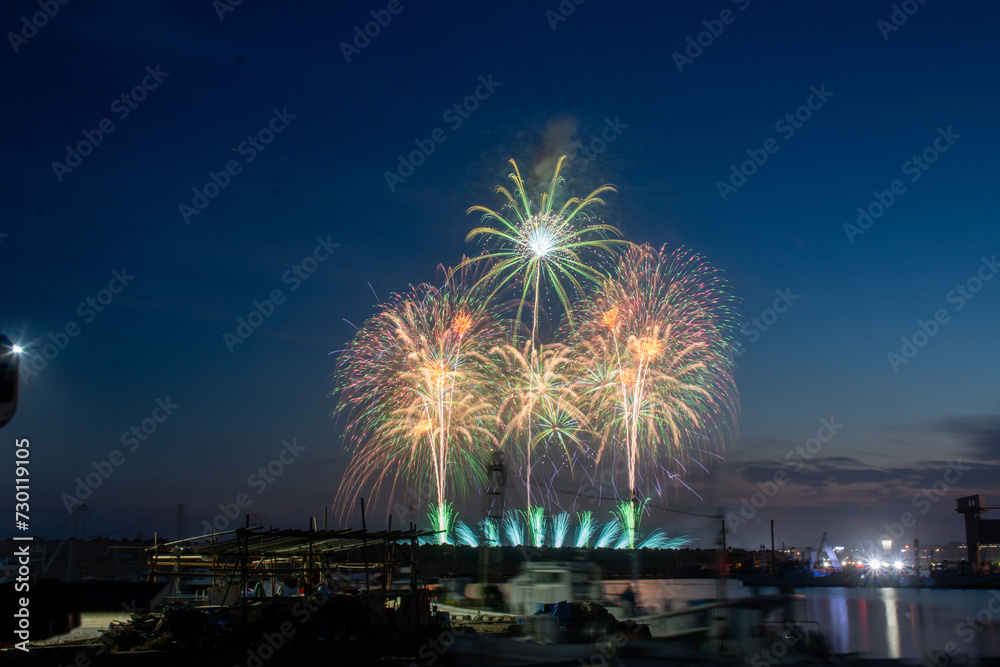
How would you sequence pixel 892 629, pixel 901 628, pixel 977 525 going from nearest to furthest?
pixel 892 629
pixel 901 628
pixel 977 525

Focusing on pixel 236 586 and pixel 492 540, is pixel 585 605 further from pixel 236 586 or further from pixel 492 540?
pixel 492 540

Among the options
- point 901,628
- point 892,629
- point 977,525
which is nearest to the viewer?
point 892,629

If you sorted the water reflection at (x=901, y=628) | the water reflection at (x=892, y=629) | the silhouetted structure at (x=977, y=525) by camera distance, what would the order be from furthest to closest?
the silhouetted structure at (x=977, y=525), the water reflection at (x=892, y=629), the water reflection at (x=901, y=628)

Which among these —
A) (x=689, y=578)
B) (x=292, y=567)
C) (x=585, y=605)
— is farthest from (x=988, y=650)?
(x=689, y=578)

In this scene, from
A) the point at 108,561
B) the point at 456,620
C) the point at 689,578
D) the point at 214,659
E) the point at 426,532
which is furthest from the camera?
the point at 689,578

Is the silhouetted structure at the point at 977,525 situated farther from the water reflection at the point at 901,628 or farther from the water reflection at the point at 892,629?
the water reflection at the point at 892,629

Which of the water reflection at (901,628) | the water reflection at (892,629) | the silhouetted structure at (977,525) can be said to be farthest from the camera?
the silhouetted structure at (977,525)

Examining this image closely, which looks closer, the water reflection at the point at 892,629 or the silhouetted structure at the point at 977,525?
the water reflection at the point at 892,629

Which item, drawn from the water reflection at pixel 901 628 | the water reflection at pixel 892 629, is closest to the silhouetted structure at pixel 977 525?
the water reflection at pixel 901 628

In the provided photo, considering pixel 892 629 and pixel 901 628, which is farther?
pixel 901 628

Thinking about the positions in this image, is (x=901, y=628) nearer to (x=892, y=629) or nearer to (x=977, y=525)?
(x=892, y=629)

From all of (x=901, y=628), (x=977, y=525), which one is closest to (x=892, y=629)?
(x=901, y=628)
